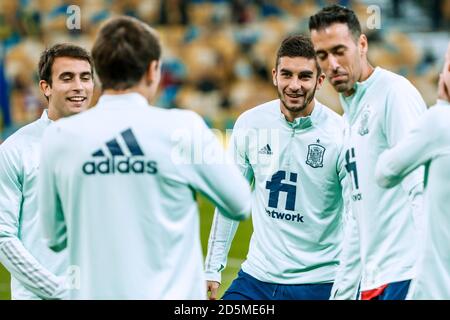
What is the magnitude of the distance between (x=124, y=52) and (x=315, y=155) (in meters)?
2.31

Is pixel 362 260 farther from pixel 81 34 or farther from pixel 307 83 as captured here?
pixel 81 34

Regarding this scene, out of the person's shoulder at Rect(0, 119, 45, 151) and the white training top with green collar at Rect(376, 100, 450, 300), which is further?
the person's shoulder at Rect(0, 119, 45, 151)

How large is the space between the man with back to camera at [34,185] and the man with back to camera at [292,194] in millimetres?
1054

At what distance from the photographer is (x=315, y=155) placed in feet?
18.3

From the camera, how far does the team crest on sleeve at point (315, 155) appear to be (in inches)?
218

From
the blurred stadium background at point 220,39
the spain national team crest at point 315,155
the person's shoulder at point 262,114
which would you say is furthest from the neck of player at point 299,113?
the blurred stadium background at point 220,39

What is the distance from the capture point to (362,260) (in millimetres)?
4566

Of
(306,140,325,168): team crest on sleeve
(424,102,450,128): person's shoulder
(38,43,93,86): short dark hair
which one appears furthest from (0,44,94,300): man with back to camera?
(424,102,450,128): person's shoulder

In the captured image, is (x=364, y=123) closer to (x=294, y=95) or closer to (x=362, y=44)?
(x=362, y=44)

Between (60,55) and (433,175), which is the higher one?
(60,55)

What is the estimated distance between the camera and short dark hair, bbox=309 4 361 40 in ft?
15.5

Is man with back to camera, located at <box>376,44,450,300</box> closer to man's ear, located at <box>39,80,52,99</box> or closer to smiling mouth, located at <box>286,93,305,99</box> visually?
smiling mouth, located at <box>286,93,305,99</box>

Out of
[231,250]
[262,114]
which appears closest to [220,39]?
[231,250]

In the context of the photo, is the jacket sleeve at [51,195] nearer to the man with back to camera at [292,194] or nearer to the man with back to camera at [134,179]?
the man with back to camera at [134,179]
